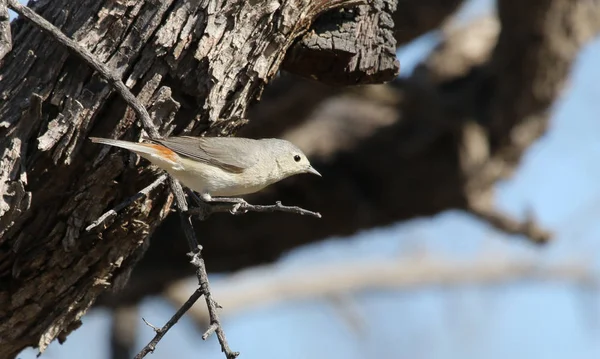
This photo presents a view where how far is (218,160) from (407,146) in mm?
3348

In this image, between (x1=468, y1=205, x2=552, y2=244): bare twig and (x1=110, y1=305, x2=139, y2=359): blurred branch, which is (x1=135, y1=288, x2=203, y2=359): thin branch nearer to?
(x1=468, y1=205, x2=552, y2=244): bare twig

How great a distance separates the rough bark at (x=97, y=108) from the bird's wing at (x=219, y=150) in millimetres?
59

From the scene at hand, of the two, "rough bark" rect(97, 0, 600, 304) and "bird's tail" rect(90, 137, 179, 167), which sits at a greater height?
"rough bark" rect(97, 0, 600, 304)

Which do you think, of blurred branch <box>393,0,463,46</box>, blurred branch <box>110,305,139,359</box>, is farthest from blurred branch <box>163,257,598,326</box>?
blurred branch <box>393,0,463,46</box>

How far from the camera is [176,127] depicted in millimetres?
3020

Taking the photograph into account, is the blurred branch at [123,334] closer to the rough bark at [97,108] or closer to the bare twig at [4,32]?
the rough bark at [97,108]

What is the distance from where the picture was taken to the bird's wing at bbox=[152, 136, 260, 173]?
2.93 m

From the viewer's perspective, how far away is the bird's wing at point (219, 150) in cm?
293

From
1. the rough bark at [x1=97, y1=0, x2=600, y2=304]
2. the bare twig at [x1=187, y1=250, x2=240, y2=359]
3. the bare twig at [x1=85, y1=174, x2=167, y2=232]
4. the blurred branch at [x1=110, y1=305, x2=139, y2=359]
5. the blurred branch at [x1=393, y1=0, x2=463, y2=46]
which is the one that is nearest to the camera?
the bare twig at [x1=187, y1=250, x2=240, y2=359]

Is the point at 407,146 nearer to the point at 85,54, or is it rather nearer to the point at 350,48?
the point at 350,48

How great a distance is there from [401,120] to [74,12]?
12.9 ft

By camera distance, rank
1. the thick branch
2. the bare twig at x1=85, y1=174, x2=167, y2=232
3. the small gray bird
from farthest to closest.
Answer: the thick branch < the small gray bird < the bare twig at x1=85, y1=174, x2=167, y2=232

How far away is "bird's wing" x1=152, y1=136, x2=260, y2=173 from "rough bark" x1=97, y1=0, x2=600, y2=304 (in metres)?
2.31

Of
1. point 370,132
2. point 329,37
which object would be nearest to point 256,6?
point 329,37
